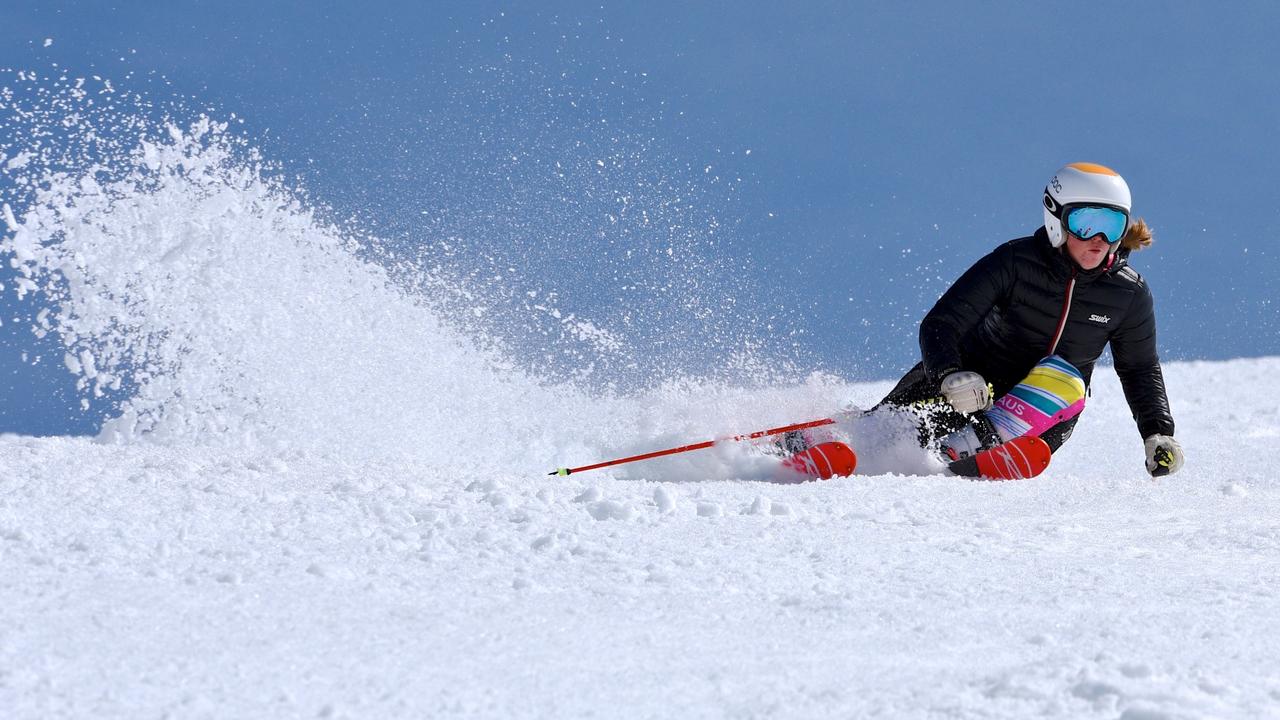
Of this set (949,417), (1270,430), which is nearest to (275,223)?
(949,417)

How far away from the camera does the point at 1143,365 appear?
15.7ft

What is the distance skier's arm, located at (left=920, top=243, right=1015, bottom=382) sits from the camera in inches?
178

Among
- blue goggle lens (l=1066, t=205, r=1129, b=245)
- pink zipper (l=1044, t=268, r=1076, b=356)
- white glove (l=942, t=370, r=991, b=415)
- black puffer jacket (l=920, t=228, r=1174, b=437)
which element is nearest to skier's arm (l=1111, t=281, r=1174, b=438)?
black puffer jacket (l=920, t=228, r=1174, b=437)

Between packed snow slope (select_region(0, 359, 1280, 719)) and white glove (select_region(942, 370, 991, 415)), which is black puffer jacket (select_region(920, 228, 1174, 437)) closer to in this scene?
white glove (select_region(942, 370, 991, 415))

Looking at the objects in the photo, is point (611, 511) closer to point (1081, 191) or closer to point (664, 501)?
point (664, 501)

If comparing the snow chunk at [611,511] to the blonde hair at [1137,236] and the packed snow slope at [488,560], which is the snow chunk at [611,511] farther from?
the blonde hair at [1137,236]

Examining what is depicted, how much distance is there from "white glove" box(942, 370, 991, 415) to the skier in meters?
Result: 0.01

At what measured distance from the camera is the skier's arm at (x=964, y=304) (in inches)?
178

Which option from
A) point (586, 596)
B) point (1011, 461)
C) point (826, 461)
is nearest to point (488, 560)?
point (586, 596)

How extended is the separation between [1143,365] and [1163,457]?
0.40 meters

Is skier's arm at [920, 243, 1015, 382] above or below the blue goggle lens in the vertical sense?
below

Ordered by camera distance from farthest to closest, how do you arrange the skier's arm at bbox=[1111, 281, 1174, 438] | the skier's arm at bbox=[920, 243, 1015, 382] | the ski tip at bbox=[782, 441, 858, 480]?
1. the skier's arm at bbox=[1111, 281, 1174, 438]
2. the skier's arm at bbox=[920, 243, 1015, 382]
3. the ski tip at bbox=[782, 441, 858, 480]

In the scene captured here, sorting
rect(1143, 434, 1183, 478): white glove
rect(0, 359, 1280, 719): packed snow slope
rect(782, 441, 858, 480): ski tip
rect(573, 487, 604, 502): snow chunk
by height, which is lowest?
rect(0, 359, 1280, 719): packed snow slope

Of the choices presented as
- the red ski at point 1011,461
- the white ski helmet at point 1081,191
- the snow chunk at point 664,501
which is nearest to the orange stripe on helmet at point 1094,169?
the white ski helmet at point 1081,191
